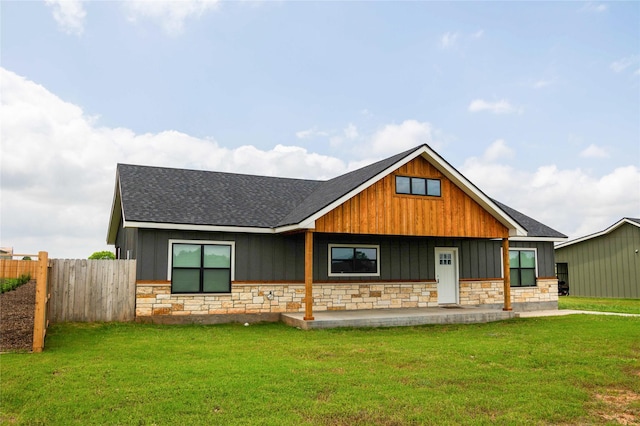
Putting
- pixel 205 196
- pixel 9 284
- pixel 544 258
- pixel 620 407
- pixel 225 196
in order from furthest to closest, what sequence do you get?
pixel 9 284 < pixel 544 258 < pixel 225 196 < pixel 205 196 < pixel 620 407

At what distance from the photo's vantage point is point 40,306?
9.94 meters

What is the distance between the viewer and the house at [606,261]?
27578 mm

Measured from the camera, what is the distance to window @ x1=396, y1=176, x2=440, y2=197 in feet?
50.9

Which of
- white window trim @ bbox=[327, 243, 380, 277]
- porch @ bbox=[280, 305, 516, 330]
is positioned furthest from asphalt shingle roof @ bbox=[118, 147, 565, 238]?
porch @ bbox=[280, 305, 516, 330]

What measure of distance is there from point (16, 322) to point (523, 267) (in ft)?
56.8

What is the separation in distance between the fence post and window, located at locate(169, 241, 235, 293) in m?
4.57

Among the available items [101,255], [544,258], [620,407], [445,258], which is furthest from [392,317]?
[101,255]

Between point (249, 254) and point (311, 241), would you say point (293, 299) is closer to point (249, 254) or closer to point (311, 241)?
point (249, 254)

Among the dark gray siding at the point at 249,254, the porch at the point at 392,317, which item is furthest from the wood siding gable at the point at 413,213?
the porch at the point at 392,317

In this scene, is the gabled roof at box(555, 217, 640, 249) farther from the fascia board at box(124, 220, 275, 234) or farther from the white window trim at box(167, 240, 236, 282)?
the white window trim at box(167, 240, 236, 282)

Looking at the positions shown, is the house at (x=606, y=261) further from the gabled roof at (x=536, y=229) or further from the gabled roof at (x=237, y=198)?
the gabled roof at (x=237, y=198)

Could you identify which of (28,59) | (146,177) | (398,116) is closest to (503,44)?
(398,116)

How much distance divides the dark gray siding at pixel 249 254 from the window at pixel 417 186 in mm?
3572

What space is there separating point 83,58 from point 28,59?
1.70 meters
